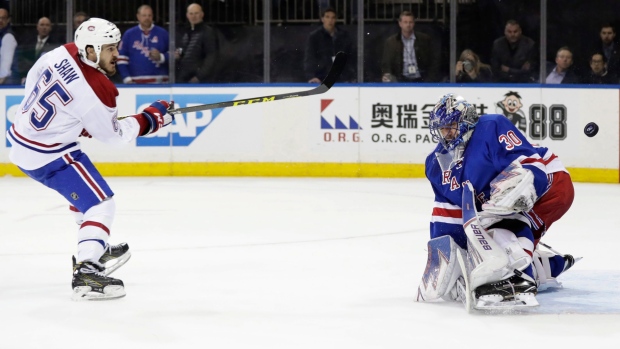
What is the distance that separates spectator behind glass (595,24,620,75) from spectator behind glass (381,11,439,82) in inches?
54.3

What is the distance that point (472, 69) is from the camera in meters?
9.30

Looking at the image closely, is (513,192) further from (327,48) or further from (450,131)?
(327,48)

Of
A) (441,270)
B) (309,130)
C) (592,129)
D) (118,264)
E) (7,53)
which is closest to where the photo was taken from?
(441,270)

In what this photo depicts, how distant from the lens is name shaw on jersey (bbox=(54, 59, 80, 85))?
420 centimetres

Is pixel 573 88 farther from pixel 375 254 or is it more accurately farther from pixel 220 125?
pixel 375 254

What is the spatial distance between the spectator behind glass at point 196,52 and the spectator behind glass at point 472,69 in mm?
2153

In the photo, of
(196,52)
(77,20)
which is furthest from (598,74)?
(77,20)

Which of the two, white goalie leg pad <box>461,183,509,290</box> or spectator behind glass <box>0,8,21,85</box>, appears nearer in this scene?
white goalie leg pad <box>461,183,509,290</box>

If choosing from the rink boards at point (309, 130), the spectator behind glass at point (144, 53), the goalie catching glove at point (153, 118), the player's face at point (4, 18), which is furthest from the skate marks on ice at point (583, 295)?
the player's face at point (4, 18)

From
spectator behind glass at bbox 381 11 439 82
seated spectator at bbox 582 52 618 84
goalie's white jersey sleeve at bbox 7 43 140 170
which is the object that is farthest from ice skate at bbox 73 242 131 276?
seated spectator at bbox 582 52 618 84

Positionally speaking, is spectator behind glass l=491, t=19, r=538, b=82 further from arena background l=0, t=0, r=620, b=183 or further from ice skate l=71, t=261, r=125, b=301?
ice skate l=71, t=261, r=125, b=301

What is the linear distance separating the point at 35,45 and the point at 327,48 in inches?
102

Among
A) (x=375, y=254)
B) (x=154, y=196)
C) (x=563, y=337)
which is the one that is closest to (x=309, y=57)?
(x=154, y=196)

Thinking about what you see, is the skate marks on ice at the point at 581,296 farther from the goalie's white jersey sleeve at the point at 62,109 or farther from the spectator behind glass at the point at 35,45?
the spectator behind glass at the point at 35,45
